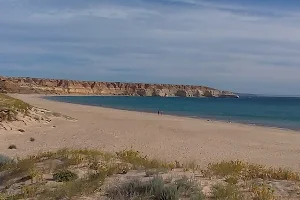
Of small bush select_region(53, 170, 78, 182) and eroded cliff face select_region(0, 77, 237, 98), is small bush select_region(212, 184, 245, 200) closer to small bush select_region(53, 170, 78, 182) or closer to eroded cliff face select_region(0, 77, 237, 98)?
small bush select_region(53, 170, 78, 182)

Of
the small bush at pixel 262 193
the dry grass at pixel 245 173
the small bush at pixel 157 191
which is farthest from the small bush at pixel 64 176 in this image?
the small bush at pixel 262 193

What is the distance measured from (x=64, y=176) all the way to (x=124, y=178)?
3.67 ft

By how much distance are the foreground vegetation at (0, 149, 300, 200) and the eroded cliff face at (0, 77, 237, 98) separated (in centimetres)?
11722

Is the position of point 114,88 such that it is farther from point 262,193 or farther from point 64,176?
point 262,193

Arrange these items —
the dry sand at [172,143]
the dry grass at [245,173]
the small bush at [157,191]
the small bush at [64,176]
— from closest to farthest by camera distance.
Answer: the small bush at [157,191]
the small bush at [64,176]
the dry grass at [245,173]
the dry sand at [172,143]

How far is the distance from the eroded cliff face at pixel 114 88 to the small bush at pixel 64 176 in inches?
4661

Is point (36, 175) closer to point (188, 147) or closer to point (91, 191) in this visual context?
point (91, 191)

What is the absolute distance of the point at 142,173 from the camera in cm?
837

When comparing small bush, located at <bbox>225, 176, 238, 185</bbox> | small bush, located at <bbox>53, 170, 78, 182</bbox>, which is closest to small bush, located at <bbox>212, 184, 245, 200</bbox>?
small bush, located at <bbox>225, 176, 238, 185</bbox>

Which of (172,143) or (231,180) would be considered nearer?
(231,180)

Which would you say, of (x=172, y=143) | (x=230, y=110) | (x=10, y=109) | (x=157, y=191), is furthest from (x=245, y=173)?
(x=230, y=110)

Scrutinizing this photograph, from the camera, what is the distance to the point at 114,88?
168125mm

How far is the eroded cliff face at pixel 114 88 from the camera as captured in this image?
451ft

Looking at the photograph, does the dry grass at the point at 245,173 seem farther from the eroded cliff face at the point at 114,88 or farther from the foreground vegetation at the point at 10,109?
the eroded cliff face at the point at 114,88
